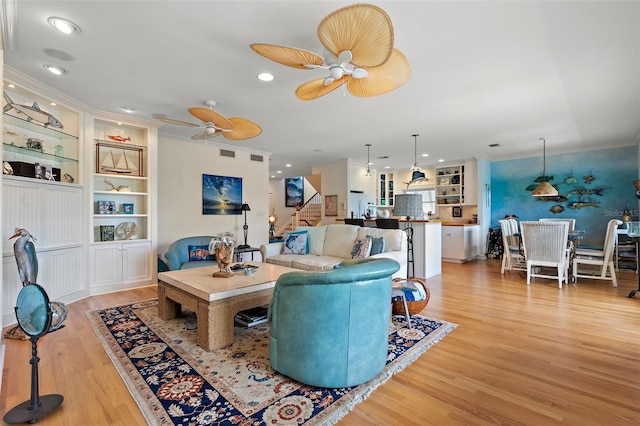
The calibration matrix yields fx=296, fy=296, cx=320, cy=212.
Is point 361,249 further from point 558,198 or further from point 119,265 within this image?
point 558,198

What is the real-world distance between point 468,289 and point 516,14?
3.73 meters

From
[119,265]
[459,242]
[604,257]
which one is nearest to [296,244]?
[119,265]

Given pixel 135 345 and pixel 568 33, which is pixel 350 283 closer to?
pixel 135 345

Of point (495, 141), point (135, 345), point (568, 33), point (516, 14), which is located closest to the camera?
point (516, 14)

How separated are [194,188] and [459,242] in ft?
20.1

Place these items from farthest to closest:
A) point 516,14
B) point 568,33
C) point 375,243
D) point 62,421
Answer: point 375,243 → point 568,33 → point 516,14 → point 62,421

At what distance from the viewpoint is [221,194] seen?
20.5 ft

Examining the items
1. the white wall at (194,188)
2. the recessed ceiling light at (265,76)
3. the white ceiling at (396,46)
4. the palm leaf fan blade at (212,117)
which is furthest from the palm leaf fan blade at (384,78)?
the white wall at (194,188)

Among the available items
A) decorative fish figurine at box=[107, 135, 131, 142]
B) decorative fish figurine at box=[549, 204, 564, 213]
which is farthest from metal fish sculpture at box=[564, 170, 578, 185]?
decorative fish figurine at box=[107, 135, 131, 142]

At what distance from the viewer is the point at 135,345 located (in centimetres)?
264

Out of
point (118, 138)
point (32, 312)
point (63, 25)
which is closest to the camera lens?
point (32, 312)

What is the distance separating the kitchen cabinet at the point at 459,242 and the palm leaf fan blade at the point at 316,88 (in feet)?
19.0

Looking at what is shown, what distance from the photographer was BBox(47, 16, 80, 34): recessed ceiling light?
225 centimetres

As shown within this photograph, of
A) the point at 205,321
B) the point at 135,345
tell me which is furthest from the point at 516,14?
the point at 135,345
